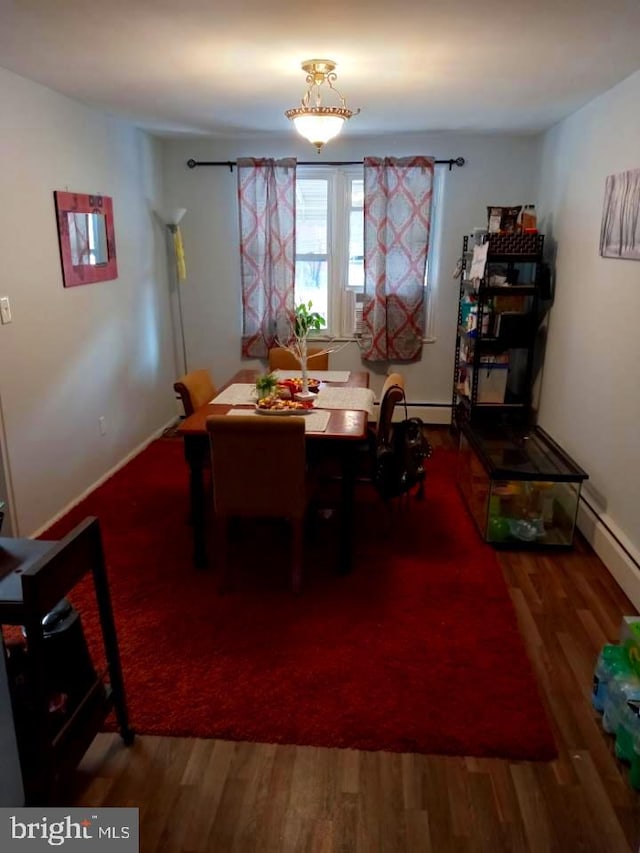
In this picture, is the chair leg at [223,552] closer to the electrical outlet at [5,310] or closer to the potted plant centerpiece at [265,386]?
the potted plant centerpiece at [265,386]

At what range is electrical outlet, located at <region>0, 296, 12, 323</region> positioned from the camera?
285 cm

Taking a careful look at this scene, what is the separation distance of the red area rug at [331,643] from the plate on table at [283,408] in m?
0.73

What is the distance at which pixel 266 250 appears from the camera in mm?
4828

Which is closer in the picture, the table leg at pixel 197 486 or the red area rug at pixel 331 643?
the red area rug at pixel 331 643

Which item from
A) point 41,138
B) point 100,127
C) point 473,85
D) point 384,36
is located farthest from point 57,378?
point 473,85

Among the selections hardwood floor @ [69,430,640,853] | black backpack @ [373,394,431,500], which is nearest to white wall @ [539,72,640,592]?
black backpack @ [373,394,431,500]

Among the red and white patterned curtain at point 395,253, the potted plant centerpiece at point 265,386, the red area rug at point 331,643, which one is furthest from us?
the red and white patterned curtain at point 395,253

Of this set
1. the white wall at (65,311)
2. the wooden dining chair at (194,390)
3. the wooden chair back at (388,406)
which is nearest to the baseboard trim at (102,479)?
the white wall at (65,311)

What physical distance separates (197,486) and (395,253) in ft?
9.22

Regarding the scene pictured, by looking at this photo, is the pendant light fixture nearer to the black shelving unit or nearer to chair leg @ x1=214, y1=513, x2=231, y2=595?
the black shelving unit

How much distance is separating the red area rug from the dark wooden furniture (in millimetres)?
276

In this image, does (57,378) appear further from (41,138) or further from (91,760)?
(91,760)

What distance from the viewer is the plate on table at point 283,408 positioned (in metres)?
2.90

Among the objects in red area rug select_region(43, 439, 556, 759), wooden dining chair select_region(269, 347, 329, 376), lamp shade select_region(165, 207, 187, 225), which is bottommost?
red area rug select_region(43, 439, 556, 759)
